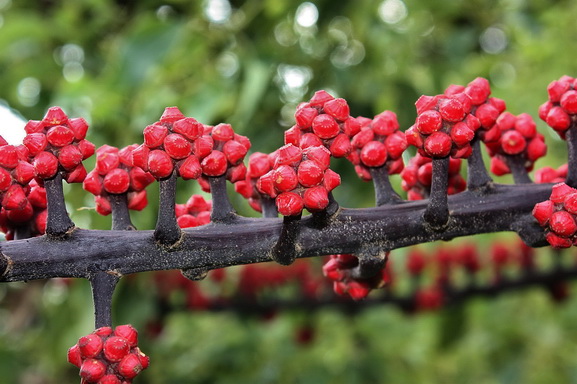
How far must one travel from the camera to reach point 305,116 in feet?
3.63

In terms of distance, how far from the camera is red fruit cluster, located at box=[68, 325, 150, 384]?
942mm

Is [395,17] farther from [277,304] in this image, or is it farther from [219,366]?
[219,366]

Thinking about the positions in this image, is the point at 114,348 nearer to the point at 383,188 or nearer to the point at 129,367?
the point at 129,367

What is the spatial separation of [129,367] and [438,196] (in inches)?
18.7

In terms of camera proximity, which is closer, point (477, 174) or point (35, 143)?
point (35, 143)

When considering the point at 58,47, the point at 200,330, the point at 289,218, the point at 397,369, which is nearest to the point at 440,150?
the point at 289,218

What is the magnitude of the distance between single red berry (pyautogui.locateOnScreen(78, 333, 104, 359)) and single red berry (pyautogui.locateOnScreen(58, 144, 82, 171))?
25 cm

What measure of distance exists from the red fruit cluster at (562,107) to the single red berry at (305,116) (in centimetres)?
38

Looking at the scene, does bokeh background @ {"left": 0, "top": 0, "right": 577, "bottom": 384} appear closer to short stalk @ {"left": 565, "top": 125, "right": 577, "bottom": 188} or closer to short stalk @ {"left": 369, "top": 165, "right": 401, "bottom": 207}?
short stalk @ {"left": 369, "top": 165, "right": 401, "bottom": 207}

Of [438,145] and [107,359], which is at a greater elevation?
[438,145]

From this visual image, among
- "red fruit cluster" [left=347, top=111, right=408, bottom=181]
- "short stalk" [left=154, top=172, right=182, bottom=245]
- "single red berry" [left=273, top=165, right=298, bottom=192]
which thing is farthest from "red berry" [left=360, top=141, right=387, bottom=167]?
"short stalk" [left=154, top=172, right=182, bottom=245]

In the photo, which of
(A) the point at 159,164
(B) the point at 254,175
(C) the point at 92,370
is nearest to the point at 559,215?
(B) the point at 254,175

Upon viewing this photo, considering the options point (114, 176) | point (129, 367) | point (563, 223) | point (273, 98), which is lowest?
point (129, 367)

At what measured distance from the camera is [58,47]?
3.30 m
